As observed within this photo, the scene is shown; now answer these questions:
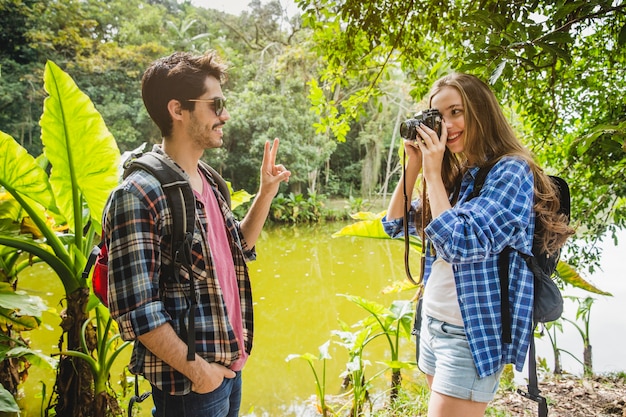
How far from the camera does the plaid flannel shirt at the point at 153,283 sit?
833mm

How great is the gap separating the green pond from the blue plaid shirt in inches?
55.6

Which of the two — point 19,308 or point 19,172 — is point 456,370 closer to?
point 19,308

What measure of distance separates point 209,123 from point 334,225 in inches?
409

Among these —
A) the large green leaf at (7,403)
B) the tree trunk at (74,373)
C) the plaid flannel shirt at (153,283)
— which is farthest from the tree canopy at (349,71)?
the large green leaf at (7,403)

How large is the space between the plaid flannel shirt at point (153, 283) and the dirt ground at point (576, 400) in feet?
5.52

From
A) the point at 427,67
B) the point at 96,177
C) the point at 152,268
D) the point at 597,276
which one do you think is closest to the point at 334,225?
the point at 597,276

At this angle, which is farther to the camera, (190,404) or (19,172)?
(19,172)

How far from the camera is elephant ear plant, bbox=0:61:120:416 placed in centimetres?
164

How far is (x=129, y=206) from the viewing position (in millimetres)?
839

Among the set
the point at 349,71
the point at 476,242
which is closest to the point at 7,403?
the point at 476,242

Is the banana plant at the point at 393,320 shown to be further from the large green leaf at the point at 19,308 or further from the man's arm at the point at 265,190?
the large green leaf at the point at 19,308

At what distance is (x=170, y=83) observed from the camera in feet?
3.30

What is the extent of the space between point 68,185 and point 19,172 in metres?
0.17

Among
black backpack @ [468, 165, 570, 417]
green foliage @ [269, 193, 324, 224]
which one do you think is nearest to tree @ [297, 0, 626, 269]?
black backpack @ [468, 165, 570, 417]
